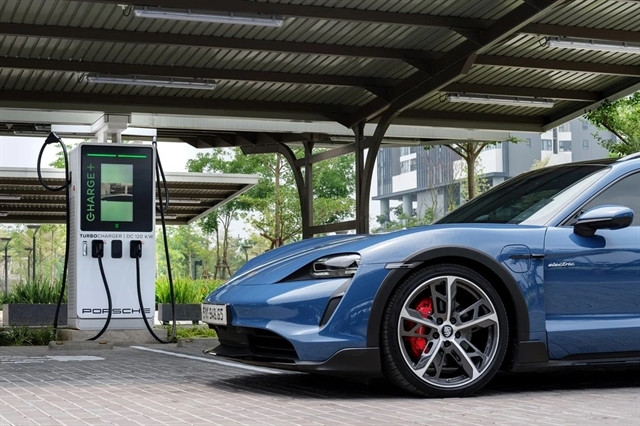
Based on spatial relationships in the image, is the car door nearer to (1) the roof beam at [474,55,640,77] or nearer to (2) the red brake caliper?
(2) the red brake caliper

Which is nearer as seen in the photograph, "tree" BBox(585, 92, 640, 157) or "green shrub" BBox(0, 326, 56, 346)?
"green shrub" BBox(0, 326, 56, 346)

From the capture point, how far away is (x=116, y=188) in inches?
531

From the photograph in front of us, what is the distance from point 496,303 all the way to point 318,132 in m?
16.7

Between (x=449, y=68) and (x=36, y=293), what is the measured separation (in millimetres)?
9227

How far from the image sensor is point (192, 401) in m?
5.67

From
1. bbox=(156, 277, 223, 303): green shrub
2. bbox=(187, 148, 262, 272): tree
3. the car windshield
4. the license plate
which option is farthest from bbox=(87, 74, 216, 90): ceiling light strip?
bbox=(187, 148, 262, 272): tree

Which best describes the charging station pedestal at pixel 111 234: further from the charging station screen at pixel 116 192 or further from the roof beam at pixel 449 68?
the roof beam at pixel 449 68

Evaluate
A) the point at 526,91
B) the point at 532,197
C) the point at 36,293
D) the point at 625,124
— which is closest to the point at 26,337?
the point at 36,293

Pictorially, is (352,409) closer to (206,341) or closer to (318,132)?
(206,341)

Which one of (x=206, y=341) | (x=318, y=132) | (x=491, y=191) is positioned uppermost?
(x=318, y=132)

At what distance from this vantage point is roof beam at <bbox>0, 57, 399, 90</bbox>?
1619cm

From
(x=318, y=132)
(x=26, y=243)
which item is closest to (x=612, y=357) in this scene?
(x=318, y=132)

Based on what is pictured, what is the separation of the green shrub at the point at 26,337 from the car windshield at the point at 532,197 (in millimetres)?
7661

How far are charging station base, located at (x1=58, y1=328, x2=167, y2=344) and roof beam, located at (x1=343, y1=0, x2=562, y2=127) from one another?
20.3ft
